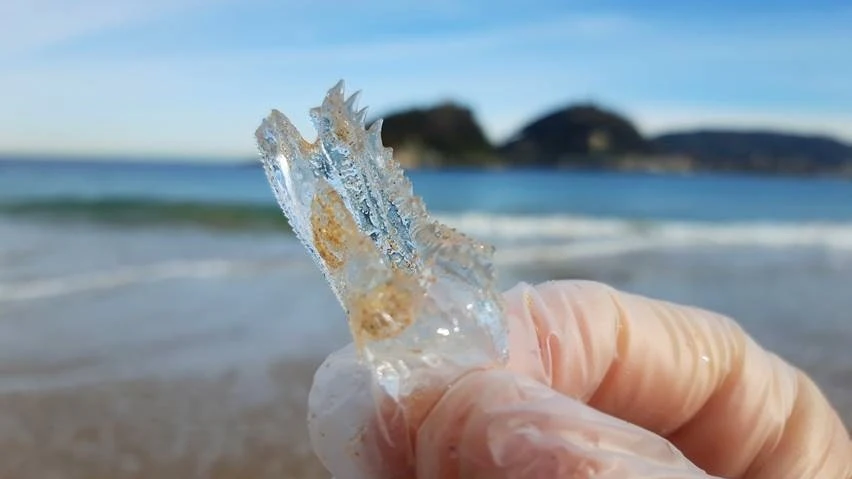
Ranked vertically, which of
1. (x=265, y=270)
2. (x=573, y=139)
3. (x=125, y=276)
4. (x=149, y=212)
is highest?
(x=573, y=139)

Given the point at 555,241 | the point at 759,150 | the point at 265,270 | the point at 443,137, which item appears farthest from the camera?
the point at 759,150

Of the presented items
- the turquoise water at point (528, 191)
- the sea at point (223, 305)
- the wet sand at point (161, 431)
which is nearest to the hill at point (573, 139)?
the turquoise water at point (528, 191)

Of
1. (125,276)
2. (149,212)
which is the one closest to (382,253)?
(125,276)

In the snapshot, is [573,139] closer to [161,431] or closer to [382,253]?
[161,431]

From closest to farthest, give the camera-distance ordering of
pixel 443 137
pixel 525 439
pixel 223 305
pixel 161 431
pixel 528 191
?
pixel 525 439, pixel 161 431, pixel 223 305, pixel 528 191, pixel 443 137

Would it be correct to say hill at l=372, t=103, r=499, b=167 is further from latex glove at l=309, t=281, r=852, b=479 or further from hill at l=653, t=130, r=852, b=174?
latex glove at l=309, t=281, r=852, b=479

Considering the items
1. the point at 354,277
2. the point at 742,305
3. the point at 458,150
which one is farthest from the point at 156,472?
the point at 458,150

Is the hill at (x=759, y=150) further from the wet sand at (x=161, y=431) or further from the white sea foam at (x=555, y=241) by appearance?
the wet sand at (x=161, y=431)
